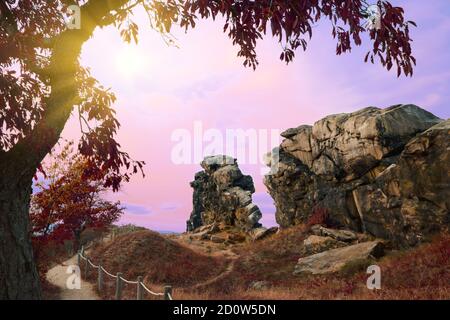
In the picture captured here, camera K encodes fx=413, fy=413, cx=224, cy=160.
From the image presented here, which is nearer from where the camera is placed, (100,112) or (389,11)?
(389,11)

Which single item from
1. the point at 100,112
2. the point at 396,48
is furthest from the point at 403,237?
the point at 100,112

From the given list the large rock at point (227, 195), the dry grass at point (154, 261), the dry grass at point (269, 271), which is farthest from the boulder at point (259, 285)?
the large rock at point (227, 195)

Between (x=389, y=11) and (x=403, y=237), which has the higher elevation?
(x=389, y=11)

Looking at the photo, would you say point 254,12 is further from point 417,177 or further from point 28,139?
point 417,177

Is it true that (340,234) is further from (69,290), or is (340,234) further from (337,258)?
(69,290)

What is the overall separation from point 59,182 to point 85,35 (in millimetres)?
16162

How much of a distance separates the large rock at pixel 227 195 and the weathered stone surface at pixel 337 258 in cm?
1724

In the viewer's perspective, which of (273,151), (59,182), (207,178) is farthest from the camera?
(207,178)

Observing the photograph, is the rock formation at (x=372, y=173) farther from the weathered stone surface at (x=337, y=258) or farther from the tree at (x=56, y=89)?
the tree at (x=56, y=89)

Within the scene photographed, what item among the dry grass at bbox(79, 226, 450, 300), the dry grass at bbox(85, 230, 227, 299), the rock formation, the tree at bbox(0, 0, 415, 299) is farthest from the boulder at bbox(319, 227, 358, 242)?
the tree at bbox(0, 0, 415, 299)

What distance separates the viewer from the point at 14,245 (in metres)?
7.54

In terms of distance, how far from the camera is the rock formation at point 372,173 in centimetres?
1919

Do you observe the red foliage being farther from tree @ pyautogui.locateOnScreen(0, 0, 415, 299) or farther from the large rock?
the large rock
